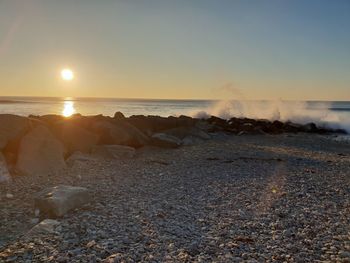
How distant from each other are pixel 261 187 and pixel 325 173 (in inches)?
137

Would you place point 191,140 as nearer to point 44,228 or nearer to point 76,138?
point 76,138

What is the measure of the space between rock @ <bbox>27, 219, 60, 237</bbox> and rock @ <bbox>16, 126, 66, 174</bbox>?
4.75 metres

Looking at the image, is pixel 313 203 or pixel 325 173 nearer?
pixel 313 203

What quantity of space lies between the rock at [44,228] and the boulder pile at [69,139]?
3.97 metres

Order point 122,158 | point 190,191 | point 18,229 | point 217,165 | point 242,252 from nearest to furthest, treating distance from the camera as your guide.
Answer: point 242,252, point 18,229, point 190,191, point 217,165, point 122,158

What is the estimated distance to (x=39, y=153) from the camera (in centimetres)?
1235

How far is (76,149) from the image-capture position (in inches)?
589

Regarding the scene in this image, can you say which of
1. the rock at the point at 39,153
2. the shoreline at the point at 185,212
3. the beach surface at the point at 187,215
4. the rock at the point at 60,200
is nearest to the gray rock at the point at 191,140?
the shoreline at the point at 185,212

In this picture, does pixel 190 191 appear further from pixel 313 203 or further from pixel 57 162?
pixel 57 162

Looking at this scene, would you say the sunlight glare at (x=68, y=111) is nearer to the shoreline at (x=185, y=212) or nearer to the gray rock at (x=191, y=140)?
the gray rock at (x=191, y=140)

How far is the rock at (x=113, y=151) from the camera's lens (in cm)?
1500

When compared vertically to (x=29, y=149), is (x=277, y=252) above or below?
below

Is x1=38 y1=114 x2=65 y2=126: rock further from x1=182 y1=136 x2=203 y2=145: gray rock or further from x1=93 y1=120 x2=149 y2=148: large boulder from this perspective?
x1=182 y1=136 x2=203 y2=145: gray rock

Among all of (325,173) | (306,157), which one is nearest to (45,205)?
(325,173)
